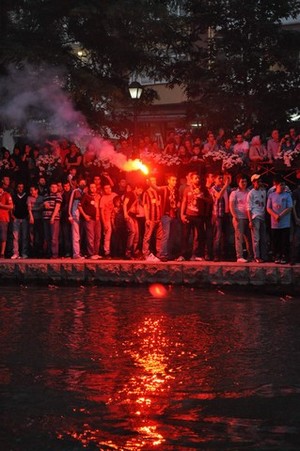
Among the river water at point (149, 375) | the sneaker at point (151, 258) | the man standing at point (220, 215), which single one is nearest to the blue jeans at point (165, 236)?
the sneaker at point (151, 258)

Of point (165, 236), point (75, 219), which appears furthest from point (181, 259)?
point (75, 219)

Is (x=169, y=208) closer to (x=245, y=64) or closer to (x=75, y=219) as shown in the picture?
(x=75, y=219)

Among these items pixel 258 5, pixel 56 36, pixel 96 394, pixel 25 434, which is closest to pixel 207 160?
pixel 56 36

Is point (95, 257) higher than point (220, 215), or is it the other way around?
point (220, 215)

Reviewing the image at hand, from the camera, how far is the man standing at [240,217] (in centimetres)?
1880

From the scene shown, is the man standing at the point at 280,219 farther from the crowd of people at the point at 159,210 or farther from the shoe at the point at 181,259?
the shoe at the point at 181,259

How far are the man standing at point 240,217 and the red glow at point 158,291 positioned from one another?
160cm

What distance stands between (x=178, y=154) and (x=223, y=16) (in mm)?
7859

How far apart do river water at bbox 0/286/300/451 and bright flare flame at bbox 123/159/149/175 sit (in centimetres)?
655

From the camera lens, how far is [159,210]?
65.0ft

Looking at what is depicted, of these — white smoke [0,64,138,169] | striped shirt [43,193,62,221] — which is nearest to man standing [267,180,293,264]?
striped shirt [43,193,62,221]

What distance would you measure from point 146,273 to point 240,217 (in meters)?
2.07

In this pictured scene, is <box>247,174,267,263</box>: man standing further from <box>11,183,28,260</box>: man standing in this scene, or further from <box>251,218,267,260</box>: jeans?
<box>11,183,28,260</box>: man standing

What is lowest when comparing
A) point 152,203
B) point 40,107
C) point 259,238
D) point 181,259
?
point 181,259
